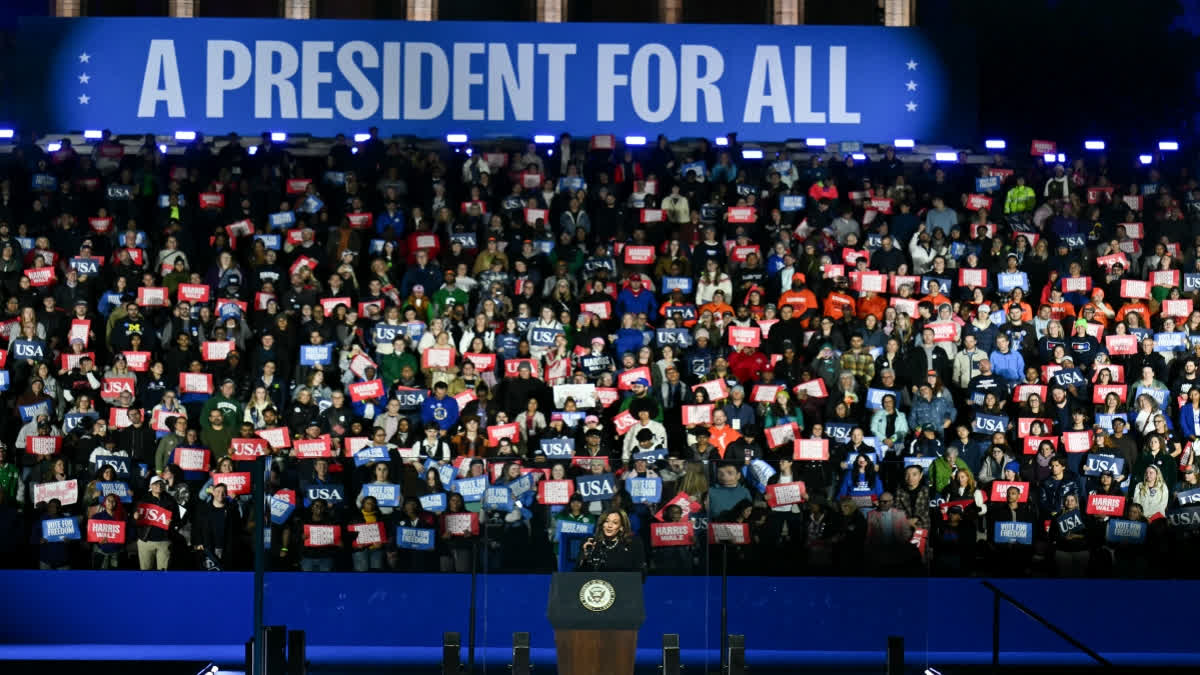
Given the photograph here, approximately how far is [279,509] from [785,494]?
389 cm

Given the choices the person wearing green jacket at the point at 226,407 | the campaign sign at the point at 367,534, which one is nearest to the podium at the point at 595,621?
the campaign sign at the point at 367,534

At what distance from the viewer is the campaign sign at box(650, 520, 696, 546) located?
42.6ft

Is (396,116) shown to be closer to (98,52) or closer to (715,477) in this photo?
(98,52)

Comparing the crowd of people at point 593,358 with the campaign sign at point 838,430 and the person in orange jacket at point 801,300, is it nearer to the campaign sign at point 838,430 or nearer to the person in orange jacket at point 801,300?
the person in orange jacket at point 801,300

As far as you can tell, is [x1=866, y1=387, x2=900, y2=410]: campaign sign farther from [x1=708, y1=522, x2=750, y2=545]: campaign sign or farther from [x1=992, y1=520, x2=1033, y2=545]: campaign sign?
[x1=708, y1=522, x2=750, y2=545]: campaign sign

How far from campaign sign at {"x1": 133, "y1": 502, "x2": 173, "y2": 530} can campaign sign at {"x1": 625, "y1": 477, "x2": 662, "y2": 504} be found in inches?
280

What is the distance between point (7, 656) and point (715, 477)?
829cm

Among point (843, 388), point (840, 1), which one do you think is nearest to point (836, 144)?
point (840, 1)

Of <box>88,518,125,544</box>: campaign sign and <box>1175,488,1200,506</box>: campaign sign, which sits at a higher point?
<box>1175,488,1200,506</box>: campaign sign

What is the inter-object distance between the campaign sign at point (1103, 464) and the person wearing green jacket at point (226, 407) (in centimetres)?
959

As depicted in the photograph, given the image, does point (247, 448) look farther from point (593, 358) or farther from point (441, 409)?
point (593, 358)

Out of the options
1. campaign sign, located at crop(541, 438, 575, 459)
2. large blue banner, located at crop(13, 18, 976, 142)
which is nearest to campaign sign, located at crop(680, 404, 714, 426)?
campaign sign, located at crop(541, 438, 575, 459)

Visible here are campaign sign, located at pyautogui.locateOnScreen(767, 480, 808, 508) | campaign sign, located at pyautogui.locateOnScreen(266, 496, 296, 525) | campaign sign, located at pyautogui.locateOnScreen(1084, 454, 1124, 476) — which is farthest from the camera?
campaign sign, located at pyautogui.locateOnScreen(1084, 454, 1124, 476)

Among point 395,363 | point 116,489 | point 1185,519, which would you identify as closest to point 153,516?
point 116,489
